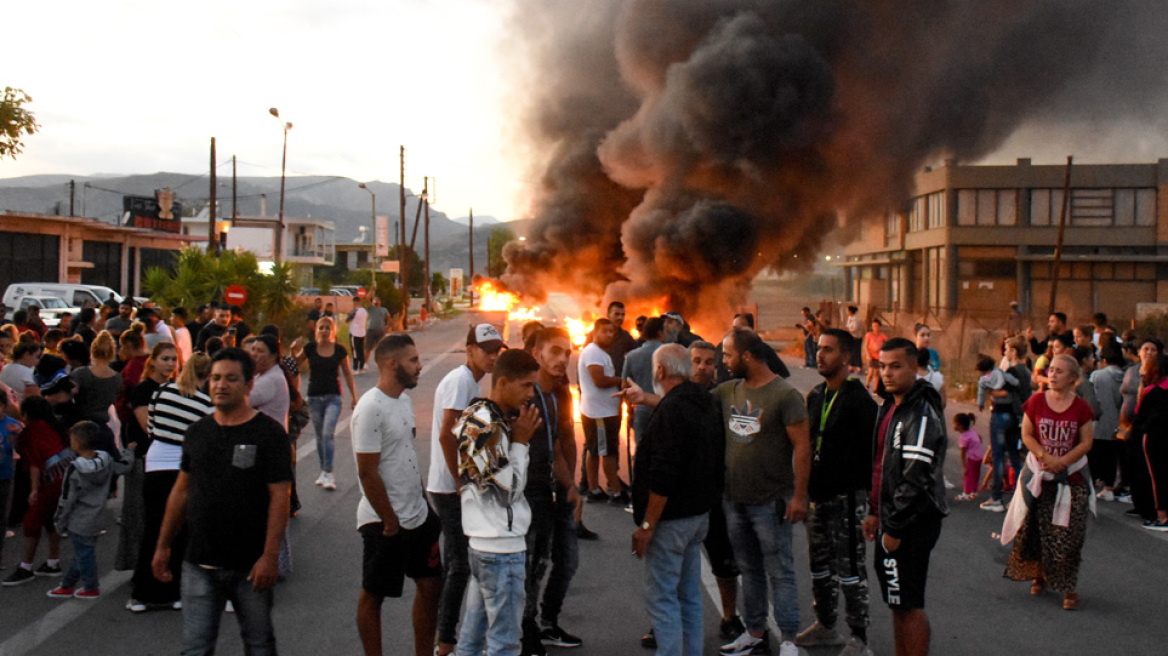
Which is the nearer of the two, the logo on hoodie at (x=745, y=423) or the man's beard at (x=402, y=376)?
the man's beard at (x=402, y=376)

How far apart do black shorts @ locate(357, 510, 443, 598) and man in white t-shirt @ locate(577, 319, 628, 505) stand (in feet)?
11.1

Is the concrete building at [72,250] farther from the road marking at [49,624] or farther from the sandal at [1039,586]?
the sandal at [1039,586]

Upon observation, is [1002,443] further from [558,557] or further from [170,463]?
[170,463]

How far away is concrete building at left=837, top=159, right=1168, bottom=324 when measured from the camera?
42.4 meters

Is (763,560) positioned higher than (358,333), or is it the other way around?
(358,333)

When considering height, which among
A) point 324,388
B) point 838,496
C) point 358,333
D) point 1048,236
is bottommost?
point 838,496

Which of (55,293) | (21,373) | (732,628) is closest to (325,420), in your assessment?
(21,373)

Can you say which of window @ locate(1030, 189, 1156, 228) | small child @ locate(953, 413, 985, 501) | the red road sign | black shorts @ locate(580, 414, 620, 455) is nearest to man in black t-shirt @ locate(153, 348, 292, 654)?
black shorts @ locate(580, 414, 620, 455)

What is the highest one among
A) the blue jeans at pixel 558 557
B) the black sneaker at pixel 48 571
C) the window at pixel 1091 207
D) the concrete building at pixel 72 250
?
the window at pixel 1091 207

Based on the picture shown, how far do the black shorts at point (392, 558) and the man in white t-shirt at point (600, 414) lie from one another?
338 cm

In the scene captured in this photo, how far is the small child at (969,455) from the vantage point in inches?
331

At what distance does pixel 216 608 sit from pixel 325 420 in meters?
4.96

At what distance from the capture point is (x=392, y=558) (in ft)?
13.8

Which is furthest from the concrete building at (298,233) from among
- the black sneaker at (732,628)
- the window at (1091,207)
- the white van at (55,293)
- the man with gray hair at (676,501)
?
the man with gray hair at (676,501)
